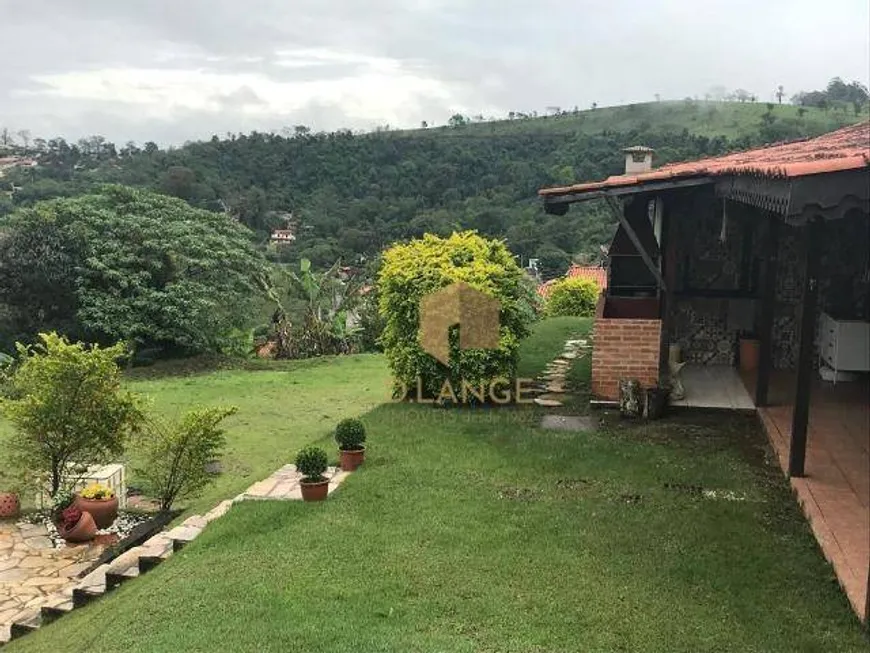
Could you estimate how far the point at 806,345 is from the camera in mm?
5996

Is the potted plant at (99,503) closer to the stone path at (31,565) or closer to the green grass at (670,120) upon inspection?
the stone path at (31,565)

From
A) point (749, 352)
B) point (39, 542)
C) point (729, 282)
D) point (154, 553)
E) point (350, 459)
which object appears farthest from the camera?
point (729, 282)

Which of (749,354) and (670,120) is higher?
(670,120)

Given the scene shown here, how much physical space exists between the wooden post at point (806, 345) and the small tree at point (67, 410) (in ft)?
21.7

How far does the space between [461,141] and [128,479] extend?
1983 inches

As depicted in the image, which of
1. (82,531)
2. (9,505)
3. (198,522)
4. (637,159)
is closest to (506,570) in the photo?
(198,522)

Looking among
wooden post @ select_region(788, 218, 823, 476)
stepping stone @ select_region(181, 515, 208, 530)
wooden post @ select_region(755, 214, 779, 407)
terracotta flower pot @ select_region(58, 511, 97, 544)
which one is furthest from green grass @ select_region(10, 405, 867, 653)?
terracotta flower pot @ select_region(58, 511, 97, 544)

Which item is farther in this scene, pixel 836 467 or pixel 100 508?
pixel 100 508

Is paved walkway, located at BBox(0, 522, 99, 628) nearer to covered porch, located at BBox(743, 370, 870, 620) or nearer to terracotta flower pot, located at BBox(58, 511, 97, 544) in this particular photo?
terracotta flower pot, located at BBox(58, 511, 97, 544)

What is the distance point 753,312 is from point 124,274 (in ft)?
49.7

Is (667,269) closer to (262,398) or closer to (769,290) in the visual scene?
(769,290)

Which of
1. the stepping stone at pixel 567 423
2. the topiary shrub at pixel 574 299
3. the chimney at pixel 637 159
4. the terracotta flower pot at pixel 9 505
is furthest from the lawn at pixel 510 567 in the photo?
the topiary shrub at pixel 574 299

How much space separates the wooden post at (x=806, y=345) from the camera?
5641mm

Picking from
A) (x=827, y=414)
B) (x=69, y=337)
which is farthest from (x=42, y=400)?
(x=69, y=337)
